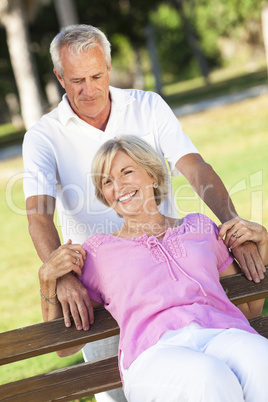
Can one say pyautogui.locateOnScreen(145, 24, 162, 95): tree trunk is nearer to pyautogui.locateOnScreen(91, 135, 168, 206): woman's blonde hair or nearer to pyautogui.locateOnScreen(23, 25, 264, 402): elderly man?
pyautogui.locateOnScreen(23, 25, 264, 402): elderly man

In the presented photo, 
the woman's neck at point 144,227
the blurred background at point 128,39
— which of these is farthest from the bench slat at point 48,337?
the blurred background at point 128,39

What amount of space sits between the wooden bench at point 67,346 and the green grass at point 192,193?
2.58ft

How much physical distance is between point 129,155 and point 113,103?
711 mm

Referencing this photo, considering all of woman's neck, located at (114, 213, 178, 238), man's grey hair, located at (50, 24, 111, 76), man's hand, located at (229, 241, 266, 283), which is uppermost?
man's grey hair, located at (50, 24, 111, 76)

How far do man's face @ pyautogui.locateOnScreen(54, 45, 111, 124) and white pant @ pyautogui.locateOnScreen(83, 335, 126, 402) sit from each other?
49.5 inches

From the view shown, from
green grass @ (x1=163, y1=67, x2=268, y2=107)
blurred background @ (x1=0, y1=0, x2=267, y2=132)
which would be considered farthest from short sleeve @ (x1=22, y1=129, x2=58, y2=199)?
green grass @ (x1=163, y1=67, x2=268, y2=107)

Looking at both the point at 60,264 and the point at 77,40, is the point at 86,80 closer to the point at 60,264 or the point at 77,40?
the point at 77,40

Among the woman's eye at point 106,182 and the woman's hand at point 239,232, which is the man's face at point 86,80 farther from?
the woman's hand at point 239,232

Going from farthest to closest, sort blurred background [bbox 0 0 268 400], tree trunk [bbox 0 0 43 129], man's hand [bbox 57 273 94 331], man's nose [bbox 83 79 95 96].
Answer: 1. tree trunk [bbox 0 0 43 129]
2. blurred background [bbox 0 0 268 400]
3. man's nose [bbox 83 79 95 96]
4. man's hand [bbox 57 273 94 331]

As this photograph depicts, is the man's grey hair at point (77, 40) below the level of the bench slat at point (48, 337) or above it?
above

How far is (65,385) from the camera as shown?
299cm

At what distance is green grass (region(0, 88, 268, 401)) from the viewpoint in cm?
533

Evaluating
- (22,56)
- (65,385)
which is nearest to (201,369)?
(65,385)

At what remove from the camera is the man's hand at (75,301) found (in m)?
2.70
